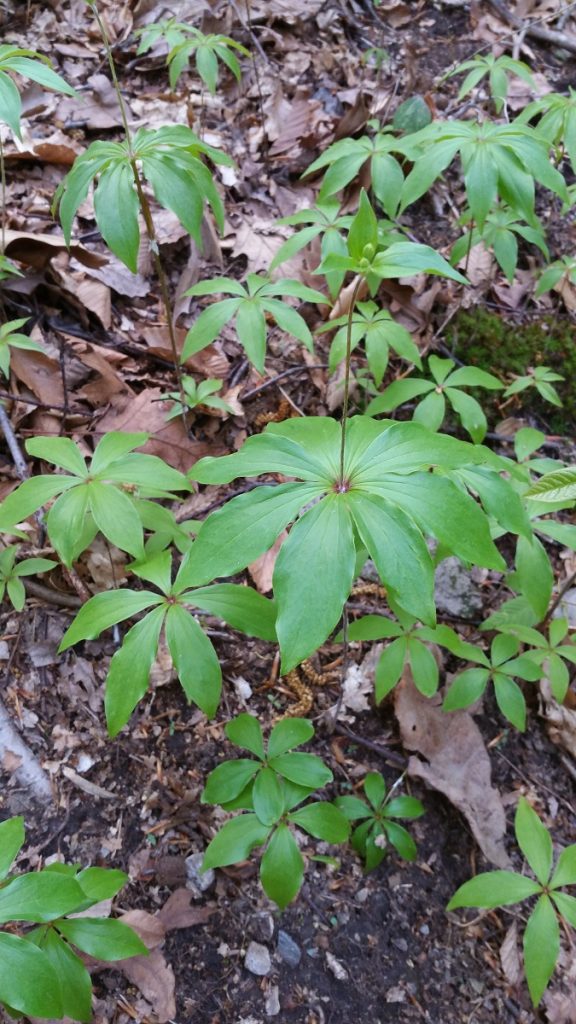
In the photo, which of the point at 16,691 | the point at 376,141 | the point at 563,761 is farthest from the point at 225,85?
the point at 563,761

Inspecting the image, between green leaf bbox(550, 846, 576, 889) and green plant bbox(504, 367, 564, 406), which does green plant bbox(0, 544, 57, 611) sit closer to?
green leaf bbox(550, 846, 576, 889)

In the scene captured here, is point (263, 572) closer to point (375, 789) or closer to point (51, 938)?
point (375, 789)

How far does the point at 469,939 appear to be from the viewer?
6.35 feet

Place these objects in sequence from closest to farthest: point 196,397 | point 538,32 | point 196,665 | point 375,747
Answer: point 196,665 → point 375,747 → point 196,397 → point 538,32

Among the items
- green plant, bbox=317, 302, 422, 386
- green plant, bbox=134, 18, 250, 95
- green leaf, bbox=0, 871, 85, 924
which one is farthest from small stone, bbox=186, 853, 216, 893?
green plant, bbox=134, 18, 250, 95

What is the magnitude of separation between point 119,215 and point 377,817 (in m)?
1.88

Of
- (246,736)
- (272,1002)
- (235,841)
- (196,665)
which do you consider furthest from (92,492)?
(272,1002)

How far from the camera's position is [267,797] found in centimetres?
170

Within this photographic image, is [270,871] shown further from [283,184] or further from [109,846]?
[283,184]

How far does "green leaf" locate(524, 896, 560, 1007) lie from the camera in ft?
5.26

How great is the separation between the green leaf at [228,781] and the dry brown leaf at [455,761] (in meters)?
0.65

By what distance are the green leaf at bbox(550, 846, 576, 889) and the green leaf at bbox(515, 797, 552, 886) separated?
0.07 feet

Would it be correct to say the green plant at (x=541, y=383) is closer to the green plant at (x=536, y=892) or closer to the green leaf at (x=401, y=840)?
the green plant at (x=536, y=892)

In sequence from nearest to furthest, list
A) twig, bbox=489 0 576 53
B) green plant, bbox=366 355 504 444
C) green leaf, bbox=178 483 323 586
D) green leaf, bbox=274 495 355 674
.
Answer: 1. green leaf, bbox=274 495 355 674
2. green leaf, bbox=178 483 323 586
3. green plant, bbox=366 355 504 444
4. twig, bbox=489 0 576 53
